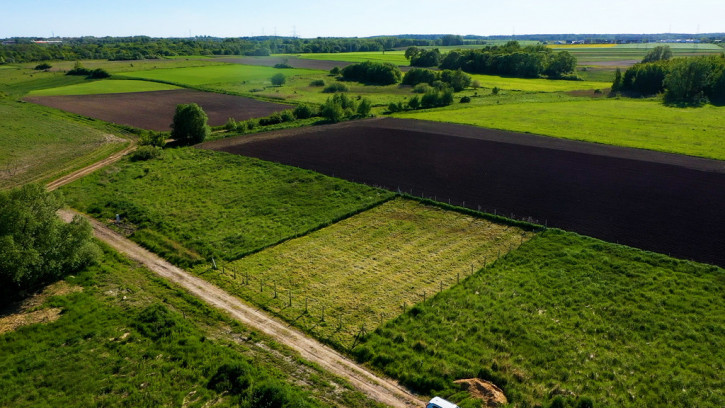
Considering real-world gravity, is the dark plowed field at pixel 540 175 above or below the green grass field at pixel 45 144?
below

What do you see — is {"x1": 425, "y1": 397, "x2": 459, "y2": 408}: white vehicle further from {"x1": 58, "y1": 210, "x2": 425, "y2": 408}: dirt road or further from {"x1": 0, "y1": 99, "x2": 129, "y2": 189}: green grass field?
{"x1": 0, "y1": 99, "x2": 129, "y2": 189}: green grass field

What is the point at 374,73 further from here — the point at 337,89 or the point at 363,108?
the point at 363,108

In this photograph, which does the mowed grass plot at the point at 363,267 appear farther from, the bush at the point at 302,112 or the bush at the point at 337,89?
the bush at the point at 337,89

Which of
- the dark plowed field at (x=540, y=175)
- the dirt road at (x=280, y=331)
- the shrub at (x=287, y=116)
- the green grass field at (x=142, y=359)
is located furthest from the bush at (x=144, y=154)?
the green grass field at (x=142, y=359)

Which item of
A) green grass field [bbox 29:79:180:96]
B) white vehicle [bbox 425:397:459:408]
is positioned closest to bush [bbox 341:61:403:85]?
green grass field [bbox 29:79:180:96]

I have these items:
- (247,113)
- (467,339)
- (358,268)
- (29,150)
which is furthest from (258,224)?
(247,113)

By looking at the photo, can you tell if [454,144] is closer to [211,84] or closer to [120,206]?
[120,206]
